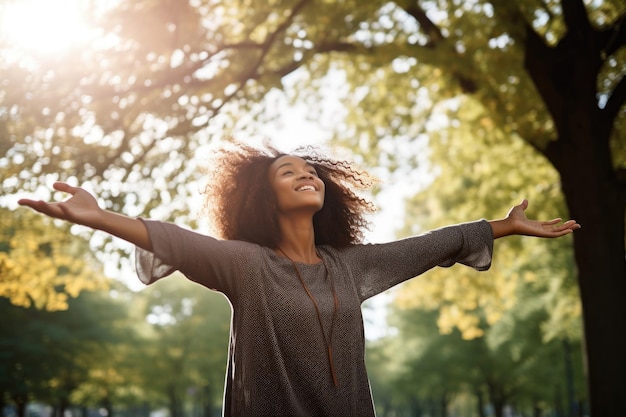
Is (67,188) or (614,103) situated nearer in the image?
(67,188)

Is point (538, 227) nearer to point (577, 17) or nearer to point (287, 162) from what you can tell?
point (287, 162)

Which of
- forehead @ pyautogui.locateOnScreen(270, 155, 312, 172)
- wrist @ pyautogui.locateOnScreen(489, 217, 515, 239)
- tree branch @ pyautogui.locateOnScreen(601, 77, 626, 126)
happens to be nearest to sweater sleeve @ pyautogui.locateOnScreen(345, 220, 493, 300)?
wrist @ pyautogui.locateOnScreen(489, 217, 515, 239)

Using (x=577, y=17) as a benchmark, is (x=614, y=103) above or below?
below

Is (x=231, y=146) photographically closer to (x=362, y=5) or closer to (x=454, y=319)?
(x=362, y=5)

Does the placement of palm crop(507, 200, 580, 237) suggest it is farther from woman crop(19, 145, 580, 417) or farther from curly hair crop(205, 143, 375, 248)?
curly hair crop(205, 143, 375, 248)

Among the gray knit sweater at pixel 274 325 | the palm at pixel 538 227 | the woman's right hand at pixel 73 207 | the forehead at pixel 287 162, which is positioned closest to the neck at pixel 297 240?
the gray knit sweater at pixel 274 325

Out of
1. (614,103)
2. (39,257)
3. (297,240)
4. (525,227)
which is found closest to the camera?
(297,240)

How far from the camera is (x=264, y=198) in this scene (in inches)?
142

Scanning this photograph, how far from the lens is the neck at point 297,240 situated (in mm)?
3459

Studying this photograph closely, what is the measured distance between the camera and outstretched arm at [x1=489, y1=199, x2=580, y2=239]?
145 inches

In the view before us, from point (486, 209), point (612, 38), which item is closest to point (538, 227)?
point (612, 38)

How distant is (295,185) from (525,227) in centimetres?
117

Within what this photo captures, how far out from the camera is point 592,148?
29.6 ft

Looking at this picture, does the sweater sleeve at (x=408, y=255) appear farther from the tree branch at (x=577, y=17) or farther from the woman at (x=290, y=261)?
the tree branch at (x=577, y=17)
